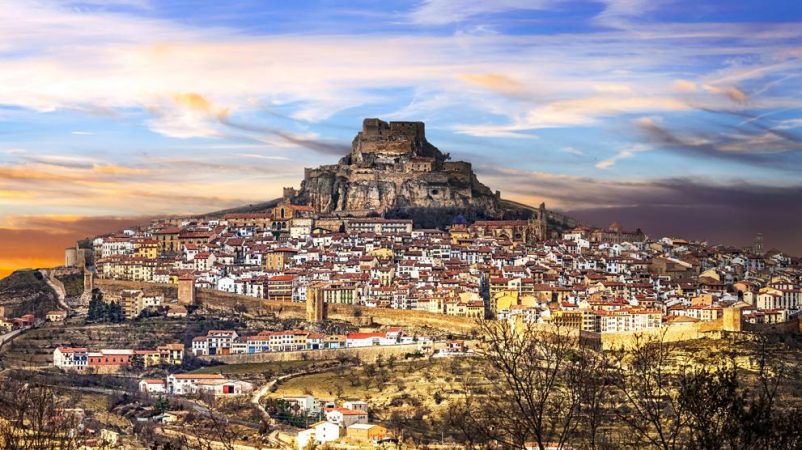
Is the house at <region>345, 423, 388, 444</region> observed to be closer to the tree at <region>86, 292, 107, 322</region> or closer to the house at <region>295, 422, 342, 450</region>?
the house at <region>295, 422, 342, 450</region>

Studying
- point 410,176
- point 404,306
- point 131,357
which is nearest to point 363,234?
point 410,176

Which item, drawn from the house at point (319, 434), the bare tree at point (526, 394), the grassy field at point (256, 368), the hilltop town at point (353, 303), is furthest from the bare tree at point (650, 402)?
the grassy field at point (256, 368)

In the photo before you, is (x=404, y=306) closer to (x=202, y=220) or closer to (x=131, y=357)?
(x=131, y=357)

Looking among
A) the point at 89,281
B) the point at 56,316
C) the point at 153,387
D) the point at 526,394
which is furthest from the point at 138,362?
the point at 526,394

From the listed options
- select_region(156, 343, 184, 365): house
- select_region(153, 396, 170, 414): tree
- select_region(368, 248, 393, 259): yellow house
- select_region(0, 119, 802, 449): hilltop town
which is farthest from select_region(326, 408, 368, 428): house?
select_region(368, 248, 393, 259): yellow house

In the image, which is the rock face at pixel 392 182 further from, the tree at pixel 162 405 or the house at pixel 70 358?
the tree at pixel 162 405

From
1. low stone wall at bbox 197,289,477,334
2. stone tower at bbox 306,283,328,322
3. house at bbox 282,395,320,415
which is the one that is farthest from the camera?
stone tower at bbox 306,283,328,322
